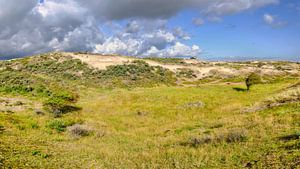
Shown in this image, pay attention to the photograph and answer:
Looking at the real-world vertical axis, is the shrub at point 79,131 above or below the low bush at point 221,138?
below

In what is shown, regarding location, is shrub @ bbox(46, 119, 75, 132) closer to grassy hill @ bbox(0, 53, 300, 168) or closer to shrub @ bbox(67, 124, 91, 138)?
grassy hill @ bbox(0, 53, 300, 168)

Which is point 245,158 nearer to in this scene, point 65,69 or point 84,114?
point 84,114

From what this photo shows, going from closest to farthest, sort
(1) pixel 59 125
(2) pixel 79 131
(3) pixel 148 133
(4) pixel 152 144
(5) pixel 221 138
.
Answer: (5) pixel 221 138
(4) pixel 152 144
(2) pixel 79 131
(3) pixel 148 133
(1) pixel 59 125

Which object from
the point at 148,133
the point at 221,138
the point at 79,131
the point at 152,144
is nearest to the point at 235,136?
the point at 221,138

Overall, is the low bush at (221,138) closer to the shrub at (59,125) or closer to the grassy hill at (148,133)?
the grassy hill at (148,133)

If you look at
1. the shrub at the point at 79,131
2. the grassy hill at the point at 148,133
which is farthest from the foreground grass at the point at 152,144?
the shrub at the point at 79,131

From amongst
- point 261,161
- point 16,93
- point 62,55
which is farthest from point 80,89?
point 261,161

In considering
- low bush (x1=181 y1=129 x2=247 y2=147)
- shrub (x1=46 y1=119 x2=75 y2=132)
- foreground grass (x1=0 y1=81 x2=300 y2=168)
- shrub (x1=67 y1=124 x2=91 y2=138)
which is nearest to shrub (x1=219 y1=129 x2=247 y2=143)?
low bush (x1=181 y1=129 x2=247 y2=147)

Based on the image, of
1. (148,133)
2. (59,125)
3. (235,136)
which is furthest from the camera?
(59,125)

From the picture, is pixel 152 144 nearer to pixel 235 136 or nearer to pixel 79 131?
pixel 235 136

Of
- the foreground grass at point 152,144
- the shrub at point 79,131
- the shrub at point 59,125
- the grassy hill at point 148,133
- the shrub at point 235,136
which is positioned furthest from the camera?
the shrub at point 59,125

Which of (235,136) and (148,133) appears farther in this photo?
(148,133)

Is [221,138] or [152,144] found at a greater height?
[221,138]

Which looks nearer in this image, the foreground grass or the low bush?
the foreground grass
